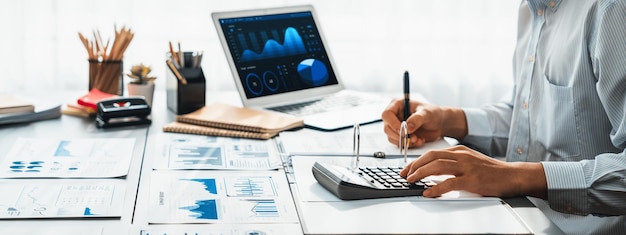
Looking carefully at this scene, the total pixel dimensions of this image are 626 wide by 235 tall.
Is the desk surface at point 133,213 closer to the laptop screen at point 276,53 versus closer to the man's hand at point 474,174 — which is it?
the man's hand at point 474,174

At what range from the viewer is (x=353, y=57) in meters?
3.35

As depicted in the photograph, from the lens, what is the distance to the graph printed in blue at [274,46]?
203 cm

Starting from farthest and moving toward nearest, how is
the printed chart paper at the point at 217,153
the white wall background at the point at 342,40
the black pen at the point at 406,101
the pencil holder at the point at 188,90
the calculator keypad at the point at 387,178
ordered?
the white wall background at the point at 342,40 < the pencil holder at the point at 188,90 < the black pen at the point at 406,101 < the printed chart paper at the point at 217,153 < the calculator keypad at the point at 387,178

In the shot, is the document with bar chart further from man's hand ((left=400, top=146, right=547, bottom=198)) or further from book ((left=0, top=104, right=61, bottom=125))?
book ((left=0, top=104, right=61, bottom=125))

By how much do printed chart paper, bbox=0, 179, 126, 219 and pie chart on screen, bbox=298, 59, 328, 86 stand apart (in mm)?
808

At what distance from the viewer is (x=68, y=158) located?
1.52m

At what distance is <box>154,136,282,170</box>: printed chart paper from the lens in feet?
4.87

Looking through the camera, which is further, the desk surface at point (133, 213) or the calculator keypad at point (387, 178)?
the calculator keypad at point (387, 178)

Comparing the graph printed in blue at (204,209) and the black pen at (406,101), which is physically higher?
the black pen at (406,101)

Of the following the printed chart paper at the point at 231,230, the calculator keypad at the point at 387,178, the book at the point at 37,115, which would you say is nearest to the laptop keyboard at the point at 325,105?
the book at the point at 37,115

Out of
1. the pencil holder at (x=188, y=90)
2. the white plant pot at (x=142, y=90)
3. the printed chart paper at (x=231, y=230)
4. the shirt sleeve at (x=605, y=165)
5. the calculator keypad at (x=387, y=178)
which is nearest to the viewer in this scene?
the printed chart paper at (x=231, y=230)

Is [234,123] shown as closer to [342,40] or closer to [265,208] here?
[265,208]

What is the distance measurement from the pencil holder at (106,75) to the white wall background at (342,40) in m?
1.17

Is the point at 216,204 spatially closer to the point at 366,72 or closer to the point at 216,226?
the point at 216,226
